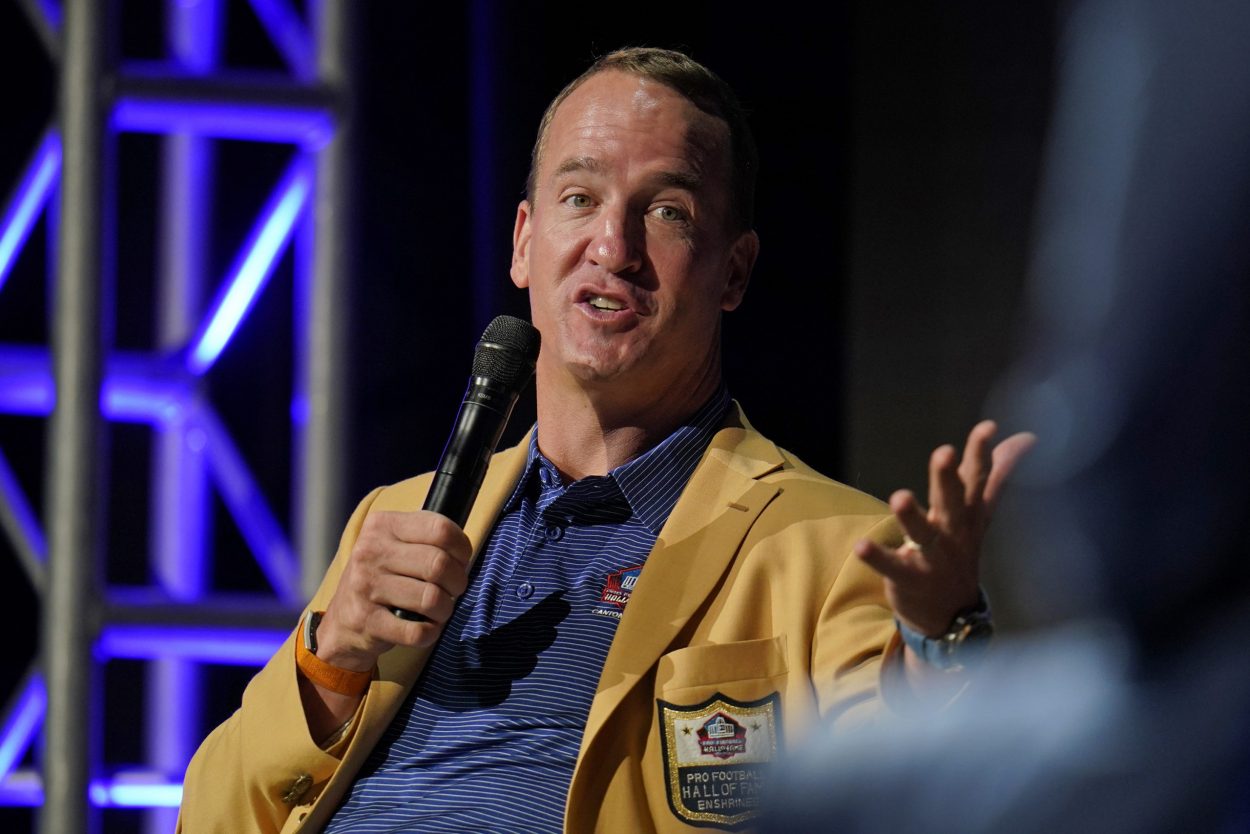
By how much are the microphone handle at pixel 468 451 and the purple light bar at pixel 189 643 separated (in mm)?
1032

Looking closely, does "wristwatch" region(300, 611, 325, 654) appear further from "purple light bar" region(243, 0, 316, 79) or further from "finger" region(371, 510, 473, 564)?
"purple light bar" region(243, 0, 316, 79)

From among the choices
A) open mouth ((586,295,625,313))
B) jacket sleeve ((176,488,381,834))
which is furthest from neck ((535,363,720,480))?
jacket sleeve ((176,488,381,834))

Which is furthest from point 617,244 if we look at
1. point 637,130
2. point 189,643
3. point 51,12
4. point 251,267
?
point 51,12

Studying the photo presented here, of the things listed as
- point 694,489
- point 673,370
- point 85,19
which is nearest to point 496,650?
point 694,489

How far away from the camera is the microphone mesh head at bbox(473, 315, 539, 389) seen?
1.48m

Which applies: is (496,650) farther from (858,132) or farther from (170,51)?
(170,51)

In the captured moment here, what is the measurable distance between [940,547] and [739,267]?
906 millimetres

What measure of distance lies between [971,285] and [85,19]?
1.49 m

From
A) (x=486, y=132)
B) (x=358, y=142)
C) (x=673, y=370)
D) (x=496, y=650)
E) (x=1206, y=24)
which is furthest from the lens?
(x=486, y=132)

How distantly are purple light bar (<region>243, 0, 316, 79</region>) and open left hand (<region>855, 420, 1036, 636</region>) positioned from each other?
5.57ft

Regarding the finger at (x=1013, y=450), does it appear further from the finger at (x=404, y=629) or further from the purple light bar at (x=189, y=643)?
the purple light bar at (x=189, y=643)

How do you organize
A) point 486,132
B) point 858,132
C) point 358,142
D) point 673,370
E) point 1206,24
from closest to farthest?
1. point 1206,24
2. point 673,370
3. point 858,132
4. point 358,142
5. point 486,132

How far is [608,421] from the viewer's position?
5.92ft

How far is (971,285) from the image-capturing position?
1.82 meters
